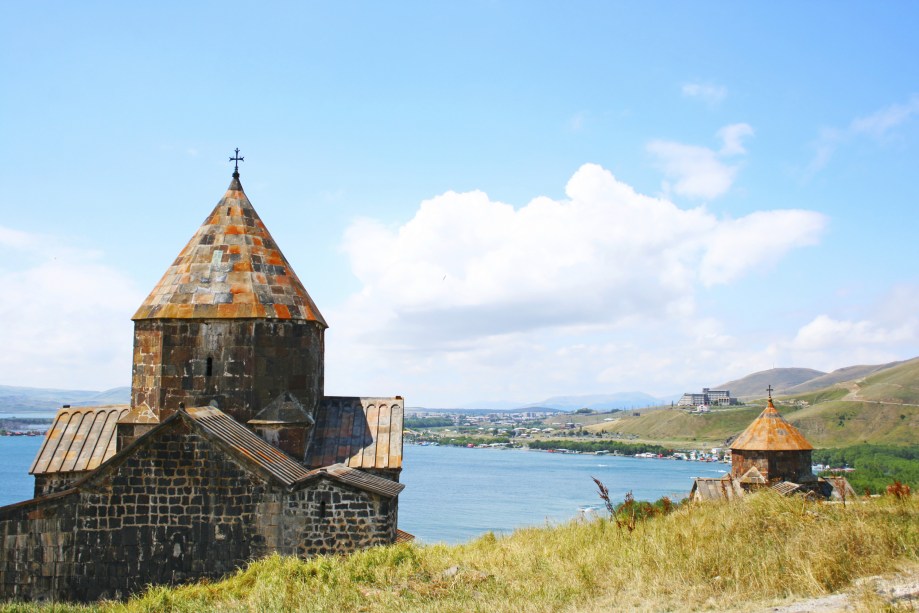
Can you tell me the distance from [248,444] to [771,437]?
18877 millimetres

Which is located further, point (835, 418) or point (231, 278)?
point (835, 418)

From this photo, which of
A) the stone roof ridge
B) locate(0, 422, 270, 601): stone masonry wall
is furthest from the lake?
locate(0, 422, 270, 601): stone masonry wall

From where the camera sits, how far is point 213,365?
10453 millimetres

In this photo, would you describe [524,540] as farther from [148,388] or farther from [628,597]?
[148,388]

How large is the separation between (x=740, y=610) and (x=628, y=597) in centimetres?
86

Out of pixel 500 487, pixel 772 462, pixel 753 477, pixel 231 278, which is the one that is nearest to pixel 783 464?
pixel 772 462

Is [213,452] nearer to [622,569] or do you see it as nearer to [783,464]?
[622,569]

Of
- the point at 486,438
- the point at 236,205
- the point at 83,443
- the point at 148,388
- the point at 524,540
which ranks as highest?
the point at 236,205

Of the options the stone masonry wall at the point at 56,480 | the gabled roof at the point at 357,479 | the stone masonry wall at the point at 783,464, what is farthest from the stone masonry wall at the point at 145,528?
the stone masonry wall at the point at 783,464

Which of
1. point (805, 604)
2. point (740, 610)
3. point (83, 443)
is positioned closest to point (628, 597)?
point (740, 610)

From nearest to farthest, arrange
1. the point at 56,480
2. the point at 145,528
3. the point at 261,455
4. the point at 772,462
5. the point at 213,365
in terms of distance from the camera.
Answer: the point at 145,528 → the point at 261,455 → the point at 213,365 → the point at 56,480 → the point at 772,462

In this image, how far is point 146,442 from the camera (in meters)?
8.70

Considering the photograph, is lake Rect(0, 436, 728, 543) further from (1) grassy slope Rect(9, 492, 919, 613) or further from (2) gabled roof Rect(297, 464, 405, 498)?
(1) grassy slope Rect(9, 492, 919, 613)

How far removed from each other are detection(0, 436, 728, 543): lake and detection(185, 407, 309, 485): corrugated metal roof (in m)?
9.64
